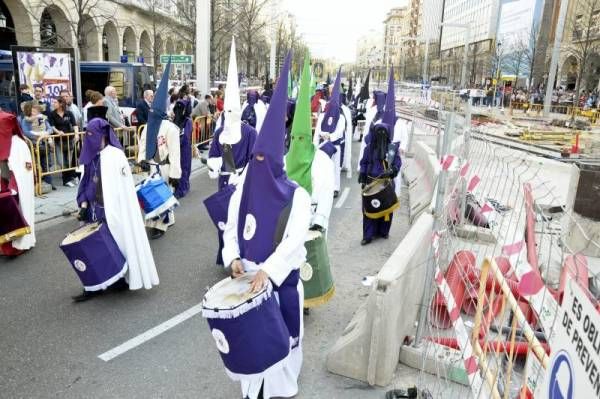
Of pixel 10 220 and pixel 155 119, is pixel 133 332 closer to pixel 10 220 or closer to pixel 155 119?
pixel 10 220

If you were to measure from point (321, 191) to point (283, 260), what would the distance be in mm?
1745

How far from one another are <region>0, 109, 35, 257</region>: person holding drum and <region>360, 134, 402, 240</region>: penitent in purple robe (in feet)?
15.3

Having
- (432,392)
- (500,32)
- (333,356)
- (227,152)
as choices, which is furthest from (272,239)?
(500,32)

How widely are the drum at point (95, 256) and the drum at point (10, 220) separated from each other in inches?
67.2

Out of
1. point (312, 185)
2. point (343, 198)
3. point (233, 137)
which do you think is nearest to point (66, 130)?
point (233, 137)

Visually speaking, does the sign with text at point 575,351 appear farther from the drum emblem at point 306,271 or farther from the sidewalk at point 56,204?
the sidewalk at point 56,204

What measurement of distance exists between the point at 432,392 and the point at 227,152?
4.12 meters

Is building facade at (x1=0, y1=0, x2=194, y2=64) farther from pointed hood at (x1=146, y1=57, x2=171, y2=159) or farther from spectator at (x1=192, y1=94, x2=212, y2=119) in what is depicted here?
pointed hood at (x1=146, y1=57, x2=171, y2=159)

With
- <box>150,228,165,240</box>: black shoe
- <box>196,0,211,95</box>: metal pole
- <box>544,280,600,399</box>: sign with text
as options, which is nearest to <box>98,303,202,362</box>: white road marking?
<box>150,228,165,240</box>: black shoe

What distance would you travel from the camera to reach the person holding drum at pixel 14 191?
6422 mm

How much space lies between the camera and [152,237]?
7727 millimetres

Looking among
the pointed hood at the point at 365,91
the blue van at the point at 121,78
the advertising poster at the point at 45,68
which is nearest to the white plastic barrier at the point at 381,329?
the advertising poster at the point at 45,68

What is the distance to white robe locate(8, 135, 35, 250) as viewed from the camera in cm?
671

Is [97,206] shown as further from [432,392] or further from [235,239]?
[432,392]
